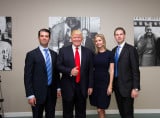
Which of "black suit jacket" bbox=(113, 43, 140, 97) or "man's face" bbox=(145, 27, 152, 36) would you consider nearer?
"black suit jacket" bbox=(113, 43, 140, 97)

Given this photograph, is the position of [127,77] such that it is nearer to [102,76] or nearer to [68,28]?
[102,76]

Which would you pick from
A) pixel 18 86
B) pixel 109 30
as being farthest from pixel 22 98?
pixel 109 30

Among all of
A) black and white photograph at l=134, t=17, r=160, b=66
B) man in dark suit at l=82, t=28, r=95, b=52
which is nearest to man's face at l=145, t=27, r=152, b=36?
black and white photograph at l=134, t=17, r=160, b=66

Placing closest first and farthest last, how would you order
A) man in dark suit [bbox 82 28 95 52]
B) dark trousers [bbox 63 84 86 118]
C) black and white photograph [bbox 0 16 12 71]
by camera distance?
1. dark trousers [bbox 63 84 86 118]
2. black and white photograph [bbox 0 16 12 71]
3. man in dark suit [bbox 82 28 95 52]

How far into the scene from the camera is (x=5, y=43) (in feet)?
14.2

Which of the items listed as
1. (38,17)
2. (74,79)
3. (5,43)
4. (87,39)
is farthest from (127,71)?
(5,43)

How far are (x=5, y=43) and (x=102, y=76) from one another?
2.10 m

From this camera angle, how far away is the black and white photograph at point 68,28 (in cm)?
439

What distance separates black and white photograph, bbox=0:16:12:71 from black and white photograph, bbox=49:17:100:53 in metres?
0.77

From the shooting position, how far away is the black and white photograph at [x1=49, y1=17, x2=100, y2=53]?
14.4 feet

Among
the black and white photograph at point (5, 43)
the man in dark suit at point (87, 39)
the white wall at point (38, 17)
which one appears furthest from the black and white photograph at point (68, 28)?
the black and white photograph at point (5, 43)

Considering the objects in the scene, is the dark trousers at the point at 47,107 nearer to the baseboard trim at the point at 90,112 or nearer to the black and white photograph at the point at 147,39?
the baseboard trim at the point at 90,112

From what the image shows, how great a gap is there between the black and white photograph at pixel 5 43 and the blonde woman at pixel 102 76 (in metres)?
1.90

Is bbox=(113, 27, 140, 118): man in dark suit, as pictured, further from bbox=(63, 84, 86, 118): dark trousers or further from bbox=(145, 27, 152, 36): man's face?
bbox=(145, 27, 152, 36): man's face
